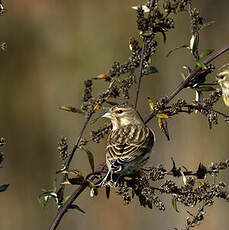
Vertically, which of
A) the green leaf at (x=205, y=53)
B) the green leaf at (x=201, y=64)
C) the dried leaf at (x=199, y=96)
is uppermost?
the green leaf at (x=205, y=53)

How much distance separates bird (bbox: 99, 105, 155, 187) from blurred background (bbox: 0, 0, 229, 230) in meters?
2.76

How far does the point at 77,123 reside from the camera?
18.6ft

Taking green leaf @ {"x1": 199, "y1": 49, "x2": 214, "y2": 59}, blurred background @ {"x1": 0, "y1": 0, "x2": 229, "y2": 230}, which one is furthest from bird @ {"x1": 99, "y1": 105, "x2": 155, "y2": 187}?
blurred background @ {"x1": 0, "y1": 0, "x2": 229, "y2": 230}

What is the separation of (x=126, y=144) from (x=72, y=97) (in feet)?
11.5

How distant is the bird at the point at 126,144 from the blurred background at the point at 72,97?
276 cm

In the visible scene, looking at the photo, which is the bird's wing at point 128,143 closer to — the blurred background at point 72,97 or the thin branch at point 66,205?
the thin branch at point 66,205

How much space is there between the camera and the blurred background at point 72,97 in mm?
5504

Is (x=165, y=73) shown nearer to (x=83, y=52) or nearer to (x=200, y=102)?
(x=83, y=52)

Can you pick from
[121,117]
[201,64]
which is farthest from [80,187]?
[121,117]

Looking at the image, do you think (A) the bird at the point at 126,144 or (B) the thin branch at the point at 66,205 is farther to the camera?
(A) the bird at the point at 126,144

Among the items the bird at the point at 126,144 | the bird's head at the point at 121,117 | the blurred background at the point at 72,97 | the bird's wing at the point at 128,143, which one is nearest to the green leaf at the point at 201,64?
the bird at the point at 126,144

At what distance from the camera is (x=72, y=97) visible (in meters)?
5.81

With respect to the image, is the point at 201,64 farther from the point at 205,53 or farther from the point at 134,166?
the point at 134,166

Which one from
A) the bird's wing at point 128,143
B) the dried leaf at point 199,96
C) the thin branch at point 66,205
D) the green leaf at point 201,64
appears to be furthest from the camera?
the bird's wing at point 128,143
